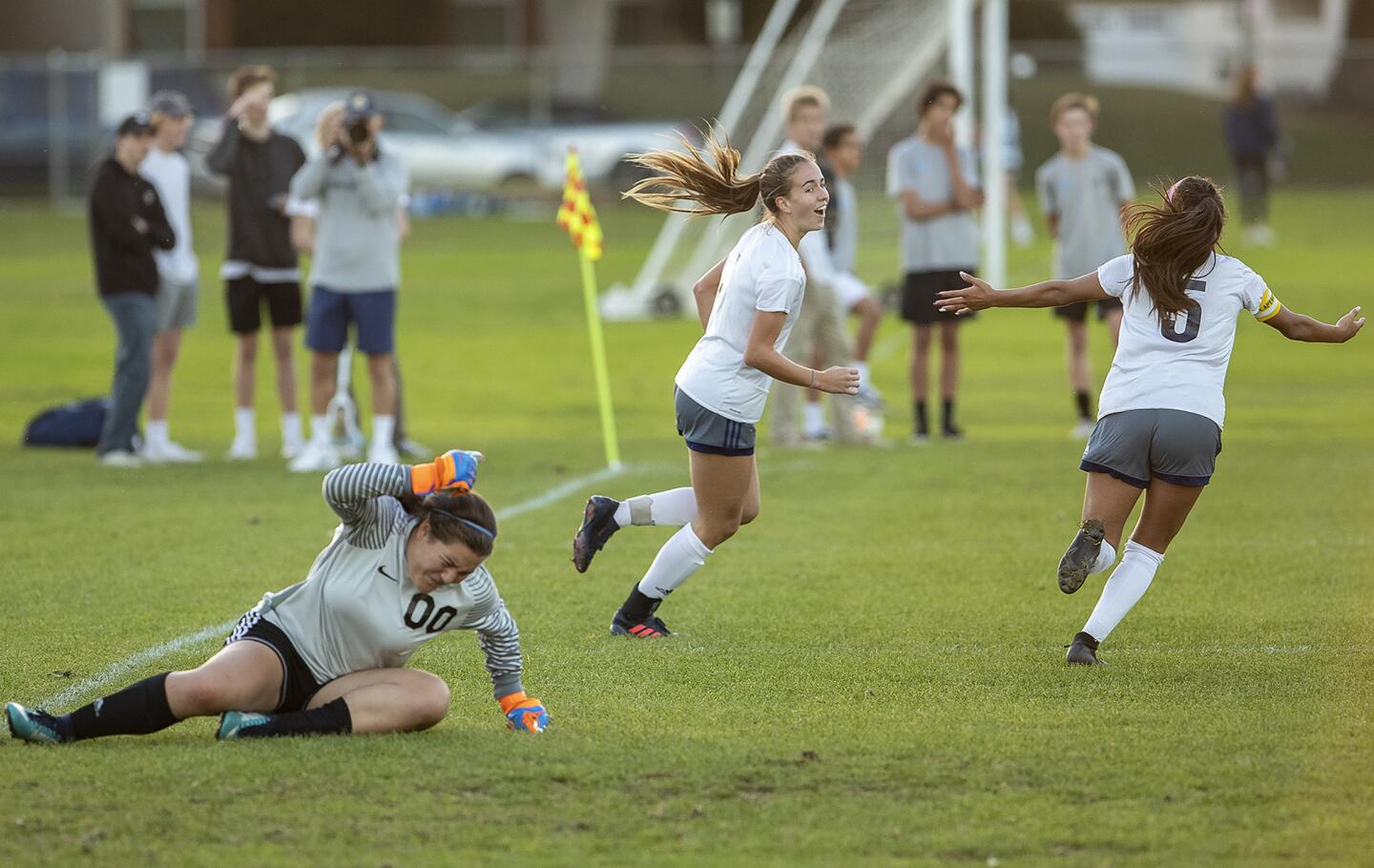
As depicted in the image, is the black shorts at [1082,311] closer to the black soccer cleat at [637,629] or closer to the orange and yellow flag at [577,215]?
the orange and yellow flag at [577,215]

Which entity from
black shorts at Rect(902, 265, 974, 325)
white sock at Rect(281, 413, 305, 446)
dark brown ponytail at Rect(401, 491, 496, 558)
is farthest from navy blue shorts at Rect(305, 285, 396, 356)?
dark brown ponytail at Rect(401, 491, 496, 558)

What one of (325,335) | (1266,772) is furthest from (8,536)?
(1266,772)

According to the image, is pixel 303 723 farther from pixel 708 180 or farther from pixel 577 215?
pixel 577 215

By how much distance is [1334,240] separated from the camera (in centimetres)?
2895

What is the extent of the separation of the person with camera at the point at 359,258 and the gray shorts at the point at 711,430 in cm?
452

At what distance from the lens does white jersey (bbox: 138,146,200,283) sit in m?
11.7

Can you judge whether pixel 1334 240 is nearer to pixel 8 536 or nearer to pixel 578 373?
pixel 578 373

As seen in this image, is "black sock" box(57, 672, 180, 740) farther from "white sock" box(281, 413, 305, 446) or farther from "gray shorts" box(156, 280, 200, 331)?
"gray shorts" box(156, 280, 200, 331)

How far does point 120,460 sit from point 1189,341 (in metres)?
7.83

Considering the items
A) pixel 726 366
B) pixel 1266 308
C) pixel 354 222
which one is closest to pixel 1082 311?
pixel 354 222

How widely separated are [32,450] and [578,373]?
575cm

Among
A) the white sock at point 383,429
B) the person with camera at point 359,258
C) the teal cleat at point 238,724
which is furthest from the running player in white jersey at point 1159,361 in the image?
the person with camera at point 359,258

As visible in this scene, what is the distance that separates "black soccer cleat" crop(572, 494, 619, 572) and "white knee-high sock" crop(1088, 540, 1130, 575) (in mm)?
1861

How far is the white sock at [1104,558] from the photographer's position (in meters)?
6.12
